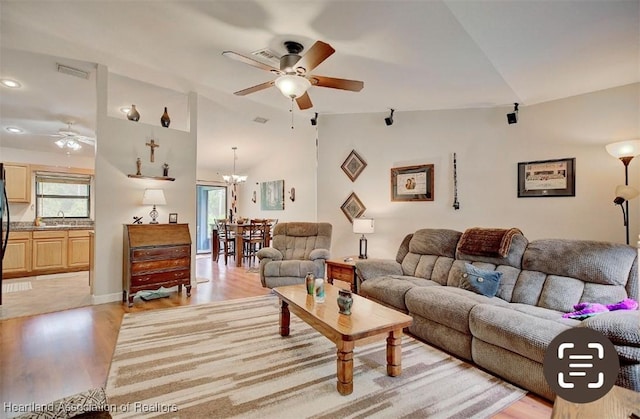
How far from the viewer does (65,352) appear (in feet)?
7.99

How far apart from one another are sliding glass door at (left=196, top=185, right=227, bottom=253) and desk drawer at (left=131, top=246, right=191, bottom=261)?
4793 millimetres

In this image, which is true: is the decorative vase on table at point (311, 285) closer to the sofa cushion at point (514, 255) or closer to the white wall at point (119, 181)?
the sofa cushion at point (514, 255)

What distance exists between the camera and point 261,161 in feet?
26.5

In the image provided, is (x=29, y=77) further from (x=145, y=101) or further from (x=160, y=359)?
(x=160, y=359)

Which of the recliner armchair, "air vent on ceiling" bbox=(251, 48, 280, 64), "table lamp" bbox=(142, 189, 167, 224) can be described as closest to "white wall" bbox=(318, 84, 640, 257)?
the recliner armchair

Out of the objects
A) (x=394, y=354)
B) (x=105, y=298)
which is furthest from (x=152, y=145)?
(x=394, y=354)

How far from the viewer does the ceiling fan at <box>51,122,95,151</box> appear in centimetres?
477

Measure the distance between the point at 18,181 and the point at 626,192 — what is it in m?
8.40

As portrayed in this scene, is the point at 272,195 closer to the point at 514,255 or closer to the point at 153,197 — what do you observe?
the point at 153,197

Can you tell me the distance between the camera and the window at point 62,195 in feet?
18.5

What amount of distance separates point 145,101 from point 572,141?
5.48 meters

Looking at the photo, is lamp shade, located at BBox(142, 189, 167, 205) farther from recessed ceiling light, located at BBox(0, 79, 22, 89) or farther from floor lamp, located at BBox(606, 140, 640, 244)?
floor lamp, located at BBox(606, 140, 640, 244)

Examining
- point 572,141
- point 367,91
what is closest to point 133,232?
point 367,91

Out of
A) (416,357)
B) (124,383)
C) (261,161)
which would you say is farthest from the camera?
(261,161)
